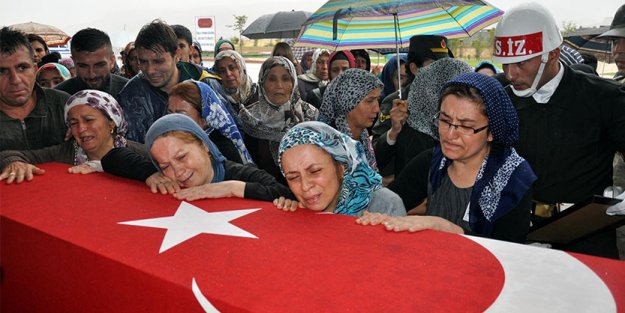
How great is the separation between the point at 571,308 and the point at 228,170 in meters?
1.86

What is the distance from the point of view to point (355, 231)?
159 centimetres

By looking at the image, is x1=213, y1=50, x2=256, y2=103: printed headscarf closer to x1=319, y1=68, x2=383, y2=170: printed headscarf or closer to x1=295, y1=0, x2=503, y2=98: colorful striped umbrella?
x1=295, y1=0, x2=503, y2=98: colorful striped umbrella

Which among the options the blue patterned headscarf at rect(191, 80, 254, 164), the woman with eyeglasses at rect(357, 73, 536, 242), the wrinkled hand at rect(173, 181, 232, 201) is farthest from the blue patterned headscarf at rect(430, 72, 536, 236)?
the blue patterned headscarf at rect(191, 80, 254, 164)

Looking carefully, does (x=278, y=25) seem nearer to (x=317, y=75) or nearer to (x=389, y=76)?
(x=317, y=75)

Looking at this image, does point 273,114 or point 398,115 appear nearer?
point 398,115

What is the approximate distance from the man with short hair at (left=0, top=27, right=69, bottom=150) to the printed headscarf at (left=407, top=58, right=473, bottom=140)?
8.32 feet

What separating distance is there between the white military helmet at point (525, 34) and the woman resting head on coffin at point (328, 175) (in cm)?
135

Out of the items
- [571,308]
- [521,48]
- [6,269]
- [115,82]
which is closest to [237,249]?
[571,308]

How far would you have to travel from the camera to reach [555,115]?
2.81 meters

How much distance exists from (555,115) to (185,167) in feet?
6.93

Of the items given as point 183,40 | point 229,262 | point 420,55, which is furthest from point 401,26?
point 229,262

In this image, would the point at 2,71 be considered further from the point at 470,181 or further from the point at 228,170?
the point at 470,181

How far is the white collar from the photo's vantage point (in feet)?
9.30

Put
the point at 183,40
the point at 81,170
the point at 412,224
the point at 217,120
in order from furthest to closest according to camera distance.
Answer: the point at 183,40 < the point at 217,120 < the point at 81,170 < the point at 412,224
